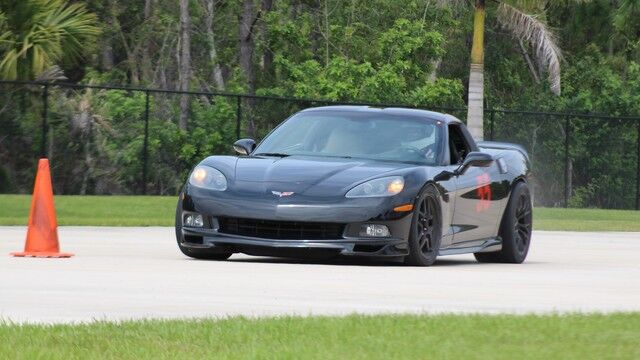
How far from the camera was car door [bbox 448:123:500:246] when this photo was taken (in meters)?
16.8

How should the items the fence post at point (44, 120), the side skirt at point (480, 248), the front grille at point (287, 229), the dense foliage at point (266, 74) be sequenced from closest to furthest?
the front grille at point (287, 229) → the side skirt at point (480, 248) → the fence post at point (44, 120) → the dense foliage at point (266, 74)

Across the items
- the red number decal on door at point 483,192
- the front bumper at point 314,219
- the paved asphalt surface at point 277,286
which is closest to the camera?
the paved asphalt surface at point 277,286

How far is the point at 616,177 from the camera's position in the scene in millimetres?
40469

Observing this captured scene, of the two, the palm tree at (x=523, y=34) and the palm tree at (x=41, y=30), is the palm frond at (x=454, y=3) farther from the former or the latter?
the palm tree at (x=41, y=30)

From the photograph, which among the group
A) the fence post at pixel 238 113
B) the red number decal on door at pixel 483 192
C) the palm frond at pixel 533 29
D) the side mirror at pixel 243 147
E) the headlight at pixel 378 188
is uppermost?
the palm frond at pixel 533 29

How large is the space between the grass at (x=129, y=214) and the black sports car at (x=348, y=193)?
7.65m

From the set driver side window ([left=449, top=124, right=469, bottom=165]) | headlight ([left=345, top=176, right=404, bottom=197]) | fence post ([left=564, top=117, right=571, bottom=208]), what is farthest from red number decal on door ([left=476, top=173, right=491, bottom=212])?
fence post ([left=564, top=117, right=571, bottom=208])

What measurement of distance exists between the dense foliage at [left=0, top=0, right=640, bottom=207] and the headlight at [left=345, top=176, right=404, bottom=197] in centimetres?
1415

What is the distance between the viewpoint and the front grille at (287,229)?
15516mm

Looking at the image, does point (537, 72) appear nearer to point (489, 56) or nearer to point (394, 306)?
point (489, 56)

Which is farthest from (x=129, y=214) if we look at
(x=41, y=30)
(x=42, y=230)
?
(x=42, y=230)

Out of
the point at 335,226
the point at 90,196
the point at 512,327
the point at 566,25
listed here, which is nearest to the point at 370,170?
the point at 335,226

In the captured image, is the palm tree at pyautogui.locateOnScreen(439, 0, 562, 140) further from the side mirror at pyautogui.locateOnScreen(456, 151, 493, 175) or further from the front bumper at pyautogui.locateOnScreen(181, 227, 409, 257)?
A: the front bumper at pyautogui.locateOnScreen(181, 227, 409, 257)

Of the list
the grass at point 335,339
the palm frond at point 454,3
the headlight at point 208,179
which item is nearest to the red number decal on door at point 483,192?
the headlight at point 208,179
